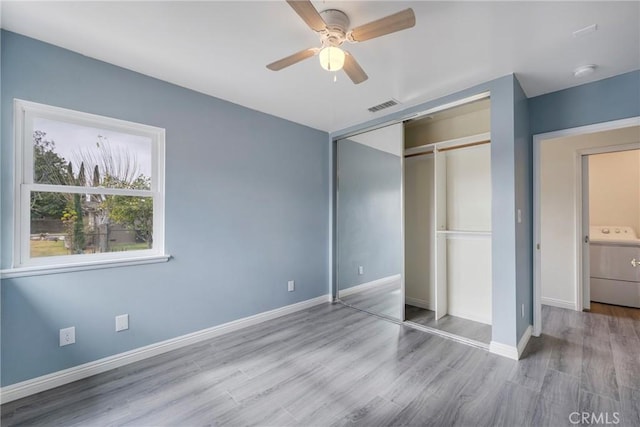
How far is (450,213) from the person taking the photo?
3492 millimetres

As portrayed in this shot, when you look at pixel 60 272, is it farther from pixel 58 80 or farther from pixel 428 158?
pixel 428 158

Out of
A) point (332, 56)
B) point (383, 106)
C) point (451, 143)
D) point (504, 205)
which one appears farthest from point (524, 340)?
point (332, 56)

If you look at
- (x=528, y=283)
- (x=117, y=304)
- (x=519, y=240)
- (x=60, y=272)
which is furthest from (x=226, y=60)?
(x=528, y=283)

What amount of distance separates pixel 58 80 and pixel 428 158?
3.80m

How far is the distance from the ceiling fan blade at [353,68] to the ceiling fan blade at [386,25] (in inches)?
5.8

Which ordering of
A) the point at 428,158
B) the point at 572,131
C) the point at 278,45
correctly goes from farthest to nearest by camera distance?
the point at 428,158 < the point at 572,131 < the point at 278,45

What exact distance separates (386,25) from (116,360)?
10.4 ft

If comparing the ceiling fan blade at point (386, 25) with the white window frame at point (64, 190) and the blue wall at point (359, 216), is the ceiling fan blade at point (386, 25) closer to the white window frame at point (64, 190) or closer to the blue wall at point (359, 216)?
the white window frame at point (64, 190)

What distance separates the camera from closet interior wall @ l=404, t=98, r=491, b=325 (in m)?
3.21

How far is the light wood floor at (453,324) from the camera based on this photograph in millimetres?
2865

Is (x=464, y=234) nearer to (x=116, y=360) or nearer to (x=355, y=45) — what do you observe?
(x=355, y=45)

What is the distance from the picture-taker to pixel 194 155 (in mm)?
2793

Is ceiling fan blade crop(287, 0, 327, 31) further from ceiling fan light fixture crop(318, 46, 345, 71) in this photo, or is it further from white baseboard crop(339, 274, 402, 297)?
white baseboard crop(339, 274, 402, 297)

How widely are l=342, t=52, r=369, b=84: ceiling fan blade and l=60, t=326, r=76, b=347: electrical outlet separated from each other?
2819mm
